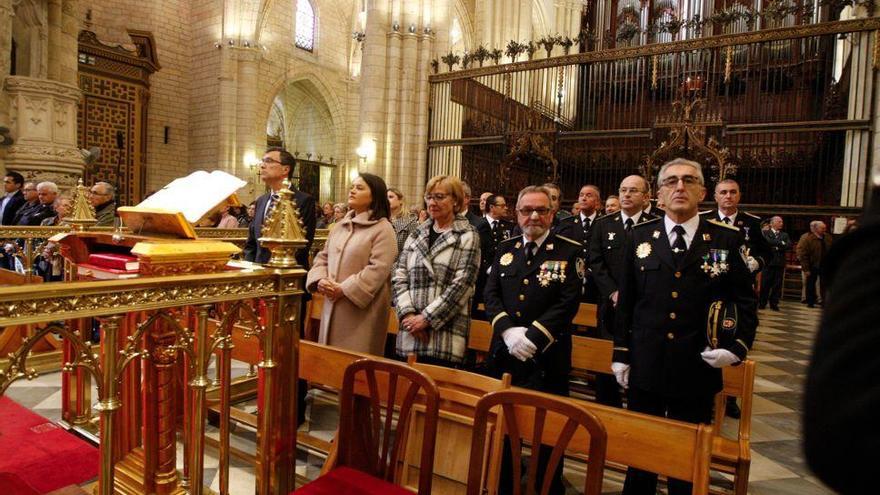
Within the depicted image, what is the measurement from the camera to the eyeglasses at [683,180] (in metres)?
2.29

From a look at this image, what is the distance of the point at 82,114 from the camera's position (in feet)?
38.2

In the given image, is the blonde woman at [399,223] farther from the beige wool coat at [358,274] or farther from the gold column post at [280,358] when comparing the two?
the gold column post at [280,358]

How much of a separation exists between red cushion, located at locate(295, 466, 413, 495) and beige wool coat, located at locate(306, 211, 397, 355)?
1320 millimetres

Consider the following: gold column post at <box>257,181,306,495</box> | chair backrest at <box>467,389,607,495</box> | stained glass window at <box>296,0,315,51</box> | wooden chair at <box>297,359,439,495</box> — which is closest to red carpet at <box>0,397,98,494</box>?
gold column post at <box>257,181,306,495</box>

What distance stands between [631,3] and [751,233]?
16.3 m

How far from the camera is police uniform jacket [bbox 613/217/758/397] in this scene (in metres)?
2.26

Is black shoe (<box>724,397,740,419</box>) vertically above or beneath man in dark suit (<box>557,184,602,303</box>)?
beneath

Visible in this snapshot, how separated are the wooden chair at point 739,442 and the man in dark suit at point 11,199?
705 cm

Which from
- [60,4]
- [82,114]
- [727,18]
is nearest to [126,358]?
[60,4]

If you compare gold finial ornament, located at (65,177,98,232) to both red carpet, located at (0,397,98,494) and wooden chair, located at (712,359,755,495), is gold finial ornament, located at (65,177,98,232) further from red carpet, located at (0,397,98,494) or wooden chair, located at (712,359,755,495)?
wooden chair, located at (712,359,755,495)

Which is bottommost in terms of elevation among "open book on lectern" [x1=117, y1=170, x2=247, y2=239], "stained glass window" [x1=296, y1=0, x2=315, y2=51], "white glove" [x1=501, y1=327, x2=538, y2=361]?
"white glove" [x1=501, y1=327, x2=538, y2=361]

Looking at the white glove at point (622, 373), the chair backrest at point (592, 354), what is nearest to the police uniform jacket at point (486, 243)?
the chair backrest at point (592, 354)

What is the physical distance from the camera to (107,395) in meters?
1.54

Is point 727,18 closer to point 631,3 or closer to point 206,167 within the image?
point 631,3
